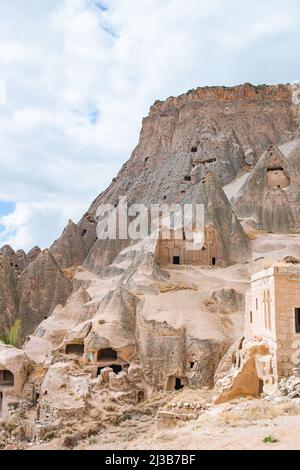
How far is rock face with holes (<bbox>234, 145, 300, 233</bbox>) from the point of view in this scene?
54844 mm

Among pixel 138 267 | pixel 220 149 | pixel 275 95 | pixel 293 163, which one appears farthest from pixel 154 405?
pixel 275 95

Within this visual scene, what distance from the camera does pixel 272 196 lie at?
56.7 m

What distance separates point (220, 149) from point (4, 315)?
3545cm

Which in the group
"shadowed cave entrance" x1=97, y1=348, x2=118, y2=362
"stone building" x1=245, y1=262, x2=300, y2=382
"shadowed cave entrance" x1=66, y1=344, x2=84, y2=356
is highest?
"stone building" x1=245, y1=262, x2=300, y2=382

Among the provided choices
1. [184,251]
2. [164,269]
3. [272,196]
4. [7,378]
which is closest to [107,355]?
[7,378]

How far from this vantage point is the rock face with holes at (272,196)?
180 ft

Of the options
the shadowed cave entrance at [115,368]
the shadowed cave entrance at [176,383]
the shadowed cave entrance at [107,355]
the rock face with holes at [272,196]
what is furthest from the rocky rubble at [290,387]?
the rock face with holes at [272,196]

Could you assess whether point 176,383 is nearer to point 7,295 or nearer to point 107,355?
Answer: point 107,355

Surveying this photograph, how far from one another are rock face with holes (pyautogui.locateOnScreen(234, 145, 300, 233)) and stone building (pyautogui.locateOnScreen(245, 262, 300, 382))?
32.7 metres

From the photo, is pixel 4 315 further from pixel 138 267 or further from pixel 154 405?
pixel 154 405

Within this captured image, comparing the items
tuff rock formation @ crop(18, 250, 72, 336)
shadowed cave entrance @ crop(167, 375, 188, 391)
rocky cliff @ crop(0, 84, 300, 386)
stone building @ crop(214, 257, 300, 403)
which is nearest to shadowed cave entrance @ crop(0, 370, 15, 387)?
rocky cliff @ crop(0, 84, 300, 386)

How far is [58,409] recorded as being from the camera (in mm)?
28625

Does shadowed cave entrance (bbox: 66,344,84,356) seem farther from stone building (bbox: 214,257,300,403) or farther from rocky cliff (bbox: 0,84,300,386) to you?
stone building (bbox: 214,257,300,403)

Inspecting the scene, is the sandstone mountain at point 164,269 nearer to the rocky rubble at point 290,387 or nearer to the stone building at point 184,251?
the stone building at point 184,251
